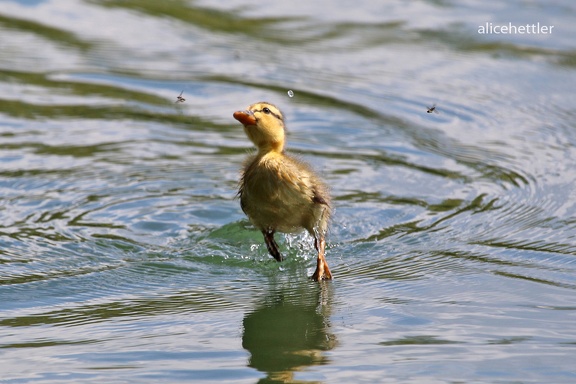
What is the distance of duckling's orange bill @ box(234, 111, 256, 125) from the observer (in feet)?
19.7

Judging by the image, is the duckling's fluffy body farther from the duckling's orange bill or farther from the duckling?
the duckling's orange bill

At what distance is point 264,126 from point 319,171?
1283 millimetres

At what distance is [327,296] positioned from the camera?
18.0 ft

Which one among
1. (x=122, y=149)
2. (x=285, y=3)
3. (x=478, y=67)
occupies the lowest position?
A: (x=122, y=149)

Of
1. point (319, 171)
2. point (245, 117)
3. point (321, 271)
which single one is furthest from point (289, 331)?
point (319, 171)

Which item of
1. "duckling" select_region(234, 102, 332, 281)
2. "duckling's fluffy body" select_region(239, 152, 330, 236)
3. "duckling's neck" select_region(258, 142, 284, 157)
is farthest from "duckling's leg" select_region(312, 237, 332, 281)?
"duckling's neck" select_region(258, 142, 284, 157)

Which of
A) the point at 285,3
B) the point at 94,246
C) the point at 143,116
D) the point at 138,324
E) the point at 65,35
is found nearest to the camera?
the point at 138,324

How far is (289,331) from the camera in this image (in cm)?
500

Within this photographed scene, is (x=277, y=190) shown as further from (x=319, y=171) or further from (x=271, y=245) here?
(x=319, y=171)

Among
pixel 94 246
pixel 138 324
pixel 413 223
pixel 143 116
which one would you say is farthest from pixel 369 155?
pixel 138 324

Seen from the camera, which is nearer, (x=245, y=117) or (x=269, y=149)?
(x=245, y=117)

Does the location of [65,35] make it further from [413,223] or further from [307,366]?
[307,366]

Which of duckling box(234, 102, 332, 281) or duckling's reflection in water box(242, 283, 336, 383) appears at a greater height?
duckling box(234, 102, 332, 281)

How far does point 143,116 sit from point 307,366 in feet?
16.8
